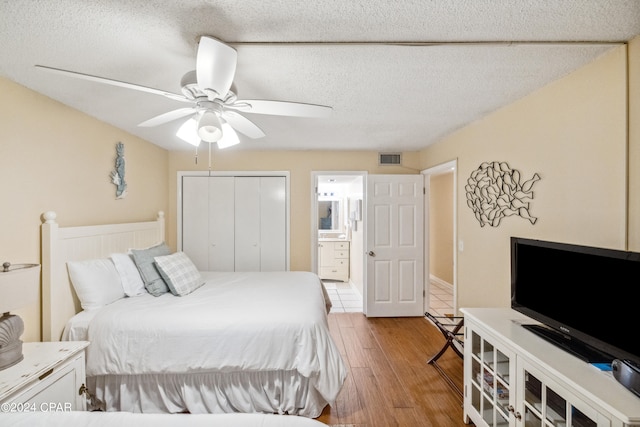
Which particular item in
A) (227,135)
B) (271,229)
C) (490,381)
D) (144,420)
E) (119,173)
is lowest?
(490,381)

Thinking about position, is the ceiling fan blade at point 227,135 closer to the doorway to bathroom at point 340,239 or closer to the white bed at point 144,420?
the white bed at point 144,420

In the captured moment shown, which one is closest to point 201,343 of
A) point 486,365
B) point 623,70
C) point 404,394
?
point 404,394

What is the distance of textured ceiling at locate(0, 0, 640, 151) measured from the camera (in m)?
1.22

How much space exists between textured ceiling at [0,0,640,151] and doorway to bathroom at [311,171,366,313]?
2.22m

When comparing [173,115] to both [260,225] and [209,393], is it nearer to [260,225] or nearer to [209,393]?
[209,393]

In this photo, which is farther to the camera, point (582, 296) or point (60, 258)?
point (60, 258)

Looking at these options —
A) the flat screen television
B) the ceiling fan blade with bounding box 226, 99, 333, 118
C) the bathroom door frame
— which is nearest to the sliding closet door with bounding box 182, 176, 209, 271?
the bathroom door frame

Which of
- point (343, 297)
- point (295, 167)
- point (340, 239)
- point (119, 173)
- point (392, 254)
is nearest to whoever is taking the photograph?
point (119, 173)

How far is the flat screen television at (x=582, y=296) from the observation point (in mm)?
1193

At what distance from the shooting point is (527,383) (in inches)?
56.3

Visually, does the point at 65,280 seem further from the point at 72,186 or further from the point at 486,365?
the point at 486,365

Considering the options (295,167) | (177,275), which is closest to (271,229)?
(295,167)

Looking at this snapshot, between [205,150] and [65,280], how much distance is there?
7.64 feet

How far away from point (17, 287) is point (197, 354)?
3.48 ft
